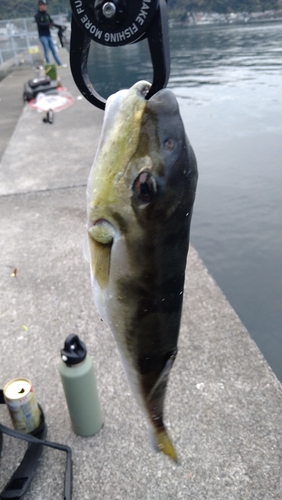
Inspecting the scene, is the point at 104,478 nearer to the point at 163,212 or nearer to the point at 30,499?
the point at 30,499

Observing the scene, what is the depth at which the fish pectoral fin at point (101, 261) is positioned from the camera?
141 cm

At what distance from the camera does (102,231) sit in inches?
54.2

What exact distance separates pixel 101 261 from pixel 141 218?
0.71 feet

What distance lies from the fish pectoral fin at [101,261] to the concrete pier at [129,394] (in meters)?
1.89

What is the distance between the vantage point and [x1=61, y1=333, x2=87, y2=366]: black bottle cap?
9.36 feet

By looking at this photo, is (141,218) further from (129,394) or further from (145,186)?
(129,394)

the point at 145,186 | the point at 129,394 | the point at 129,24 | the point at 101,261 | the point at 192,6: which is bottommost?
the point at 192,6

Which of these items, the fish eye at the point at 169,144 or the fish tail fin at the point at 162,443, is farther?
the fish tail fin at the point at 162,443

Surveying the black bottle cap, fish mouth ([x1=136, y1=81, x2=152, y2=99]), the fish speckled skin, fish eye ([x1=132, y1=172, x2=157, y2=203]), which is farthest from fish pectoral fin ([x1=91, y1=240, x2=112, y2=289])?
the black bottle cap

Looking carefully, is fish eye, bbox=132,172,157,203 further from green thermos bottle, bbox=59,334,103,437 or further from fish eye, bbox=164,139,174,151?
green thermos bottle, bbox=59,334,103,437

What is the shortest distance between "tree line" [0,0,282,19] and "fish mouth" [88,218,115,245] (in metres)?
46.9

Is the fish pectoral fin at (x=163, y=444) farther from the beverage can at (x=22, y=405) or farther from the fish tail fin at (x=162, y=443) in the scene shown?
the beverage can at (x=22, y=405)

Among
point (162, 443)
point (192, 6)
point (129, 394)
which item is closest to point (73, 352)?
point (129, 394)

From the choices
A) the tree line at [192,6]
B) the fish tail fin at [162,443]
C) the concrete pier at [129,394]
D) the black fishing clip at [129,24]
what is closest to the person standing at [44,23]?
the concrete pier at [129,394]
